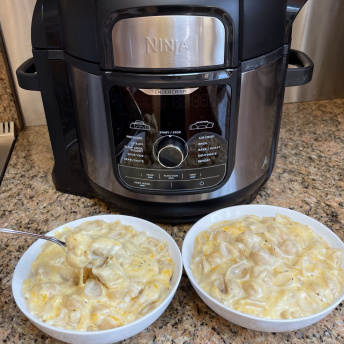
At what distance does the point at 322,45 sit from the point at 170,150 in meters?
0.78

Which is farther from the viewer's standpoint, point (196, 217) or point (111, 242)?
point (196, 217)

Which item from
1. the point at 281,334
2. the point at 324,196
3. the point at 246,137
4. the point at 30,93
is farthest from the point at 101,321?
the point at 30,93

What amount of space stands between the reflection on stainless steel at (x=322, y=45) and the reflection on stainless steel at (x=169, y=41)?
0.67 meters

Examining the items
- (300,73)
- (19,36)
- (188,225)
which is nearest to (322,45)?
(300,73)

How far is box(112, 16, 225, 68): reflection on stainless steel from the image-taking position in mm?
547

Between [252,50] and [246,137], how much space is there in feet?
0.51

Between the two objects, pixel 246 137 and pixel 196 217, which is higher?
pixel 246 137

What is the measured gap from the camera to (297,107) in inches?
49.3

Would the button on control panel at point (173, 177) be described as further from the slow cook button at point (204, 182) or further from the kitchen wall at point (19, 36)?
the kitchen wall at point (19, 36)

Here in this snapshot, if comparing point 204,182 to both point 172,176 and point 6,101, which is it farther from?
point 6,101

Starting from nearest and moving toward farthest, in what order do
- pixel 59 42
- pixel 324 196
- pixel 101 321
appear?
1. pixel 101 321
2. pixel 59 42
3. pixel 324 196

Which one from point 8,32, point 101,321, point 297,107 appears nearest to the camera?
point 101,321

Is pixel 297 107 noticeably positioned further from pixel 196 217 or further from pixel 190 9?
pixel 190 9

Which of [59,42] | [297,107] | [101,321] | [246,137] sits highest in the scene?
[59,42]
